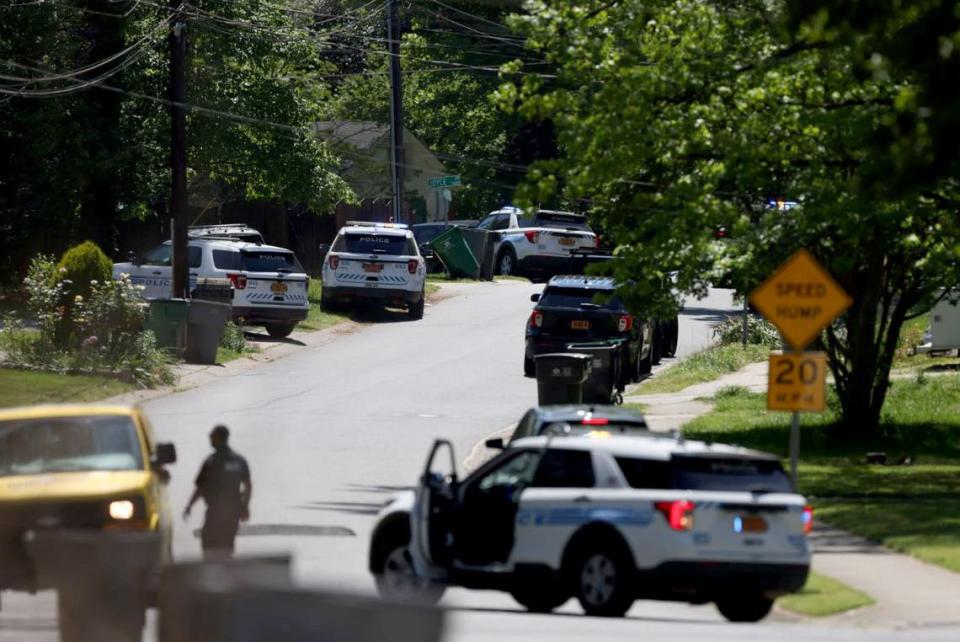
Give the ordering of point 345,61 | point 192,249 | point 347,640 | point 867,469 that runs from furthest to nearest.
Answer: point 345,61 → point 192,249 → point 867,469 → point 347,640

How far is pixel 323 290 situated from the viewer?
37.5 metres

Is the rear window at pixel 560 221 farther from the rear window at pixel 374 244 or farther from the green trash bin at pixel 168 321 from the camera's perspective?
the green trash bin at pixel 168 321

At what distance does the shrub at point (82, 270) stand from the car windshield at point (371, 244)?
9.65 m

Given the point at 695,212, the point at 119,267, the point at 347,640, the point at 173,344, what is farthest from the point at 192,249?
the point at 347,640

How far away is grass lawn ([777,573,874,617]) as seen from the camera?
42.0 ft

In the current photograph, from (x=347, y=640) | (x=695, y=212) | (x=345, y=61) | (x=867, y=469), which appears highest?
(x=345, y=61)

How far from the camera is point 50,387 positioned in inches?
982

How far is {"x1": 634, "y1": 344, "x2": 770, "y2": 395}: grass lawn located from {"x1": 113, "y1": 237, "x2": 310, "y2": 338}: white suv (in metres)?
7.90

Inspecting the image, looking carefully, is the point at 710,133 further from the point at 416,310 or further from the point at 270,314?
the point at 416,310

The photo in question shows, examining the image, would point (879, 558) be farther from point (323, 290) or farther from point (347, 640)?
point (323, 290)

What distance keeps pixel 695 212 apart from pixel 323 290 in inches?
746

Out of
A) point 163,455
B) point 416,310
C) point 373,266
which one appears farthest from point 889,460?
point 416,310

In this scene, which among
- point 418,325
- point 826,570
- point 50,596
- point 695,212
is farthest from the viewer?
point 418,325

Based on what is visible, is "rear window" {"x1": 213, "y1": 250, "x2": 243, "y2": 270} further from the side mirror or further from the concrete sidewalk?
the side mirror
